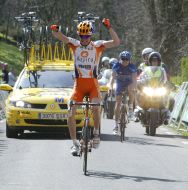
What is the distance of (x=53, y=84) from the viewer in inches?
697

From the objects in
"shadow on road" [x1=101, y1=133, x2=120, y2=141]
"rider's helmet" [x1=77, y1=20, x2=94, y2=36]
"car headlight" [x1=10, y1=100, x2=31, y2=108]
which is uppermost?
"rider's helmet" [x1=77, y1=20, x2=94, y2=36]

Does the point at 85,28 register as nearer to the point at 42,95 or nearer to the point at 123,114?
the point at 42,95

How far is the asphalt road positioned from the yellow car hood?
780 mm

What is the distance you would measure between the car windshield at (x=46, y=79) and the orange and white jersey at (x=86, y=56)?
17.4 feet

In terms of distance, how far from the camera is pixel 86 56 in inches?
482

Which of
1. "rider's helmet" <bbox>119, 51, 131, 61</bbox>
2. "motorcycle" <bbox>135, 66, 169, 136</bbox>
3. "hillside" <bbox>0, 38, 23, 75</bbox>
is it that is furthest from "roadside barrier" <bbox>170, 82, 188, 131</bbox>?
"hillside" <bbox>0, 38, 23, 75</bbox>

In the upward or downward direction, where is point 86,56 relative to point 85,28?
downward

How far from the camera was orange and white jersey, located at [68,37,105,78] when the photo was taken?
12219mm

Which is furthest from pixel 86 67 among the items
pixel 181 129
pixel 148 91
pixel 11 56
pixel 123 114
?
pixel 11 56

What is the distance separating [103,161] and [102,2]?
92712 mm

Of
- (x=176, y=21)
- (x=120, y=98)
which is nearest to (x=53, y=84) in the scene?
(x=120, y=98)

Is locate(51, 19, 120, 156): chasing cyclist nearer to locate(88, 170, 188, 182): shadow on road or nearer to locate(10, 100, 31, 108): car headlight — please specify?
locate(88, 170, 188, 182): shadow on road

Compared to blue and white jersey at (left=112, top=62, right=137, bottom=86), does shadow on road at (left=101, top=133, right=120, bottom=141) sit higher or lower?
lower

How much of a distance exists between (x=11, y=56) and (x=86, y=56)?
8043 cm
